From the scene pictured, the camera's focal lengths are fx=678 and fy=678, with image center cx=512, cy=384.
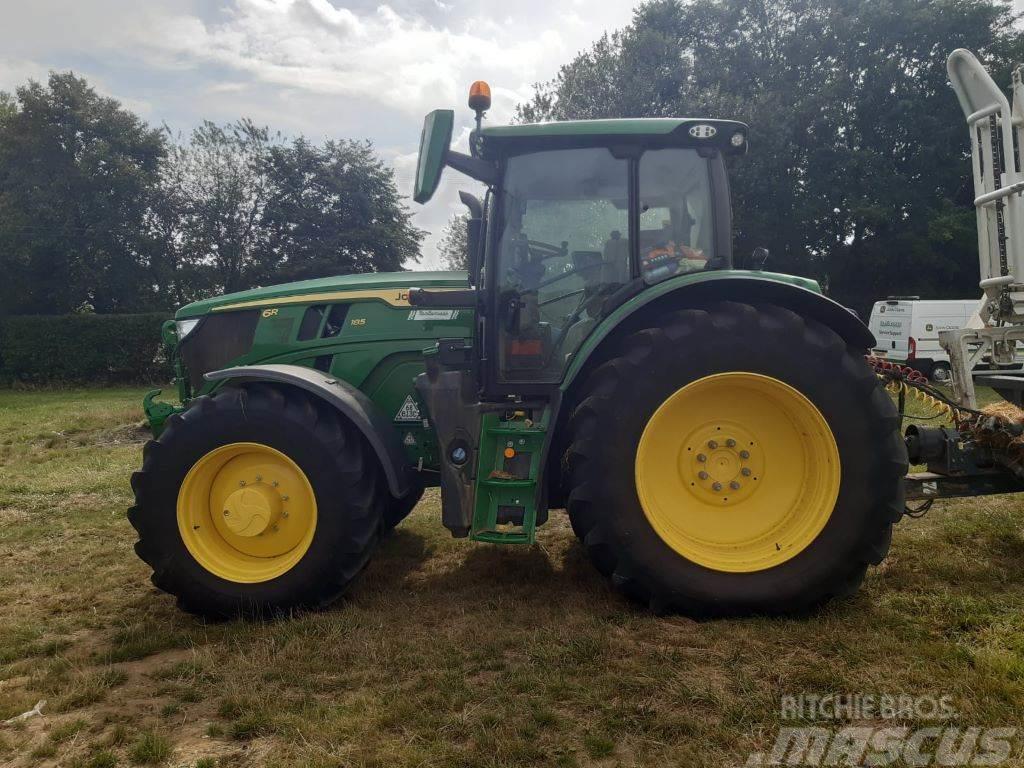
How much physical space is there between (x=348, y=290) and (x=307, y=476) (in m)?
1.36

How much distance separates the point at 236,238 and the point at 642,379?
87.3 feet

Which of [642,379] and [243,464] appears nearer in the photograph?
[642,379]

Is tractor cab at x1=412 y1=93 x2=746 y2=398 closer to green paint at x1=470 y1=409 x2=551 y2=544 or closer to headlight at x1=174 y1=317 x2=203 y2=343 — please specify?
green paint at x1=470 y1=409 x2=551 y2=544

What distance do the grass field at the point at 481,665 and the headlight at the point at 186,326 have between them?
5.30ft

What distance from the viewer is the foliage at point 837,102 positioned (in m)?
19.6

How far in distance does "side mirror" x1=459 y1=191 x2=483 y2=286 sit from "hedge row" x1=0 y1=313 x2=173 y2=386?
63.3 feet

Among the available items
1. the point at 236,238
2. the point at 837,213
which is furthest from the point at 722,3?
the point at 236,238

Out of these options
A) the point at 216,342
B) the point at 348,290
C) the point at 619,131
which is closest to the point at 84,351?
the point at 216,342

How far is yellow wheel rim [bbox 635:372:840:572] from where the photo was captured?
11.1 feet

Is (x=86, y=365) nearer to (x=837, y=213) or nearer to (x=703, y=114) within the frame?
(x=703, y=114)

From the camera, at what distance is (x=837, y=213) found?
2089cm

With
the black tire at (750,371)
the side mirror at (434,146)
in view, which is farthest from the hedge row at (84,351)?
the black tire at (750,371)

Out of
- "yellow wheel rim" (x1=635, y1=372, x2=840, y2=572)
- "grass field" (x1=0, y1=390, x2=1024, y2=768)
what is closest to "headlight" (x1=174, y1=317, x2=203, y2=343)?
"grass field" (x1=0, y1=390, x2=1024, y2=768)

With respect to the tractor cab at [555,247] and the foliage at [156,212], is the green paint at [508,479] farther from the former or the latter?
the foliage at [156,212]
